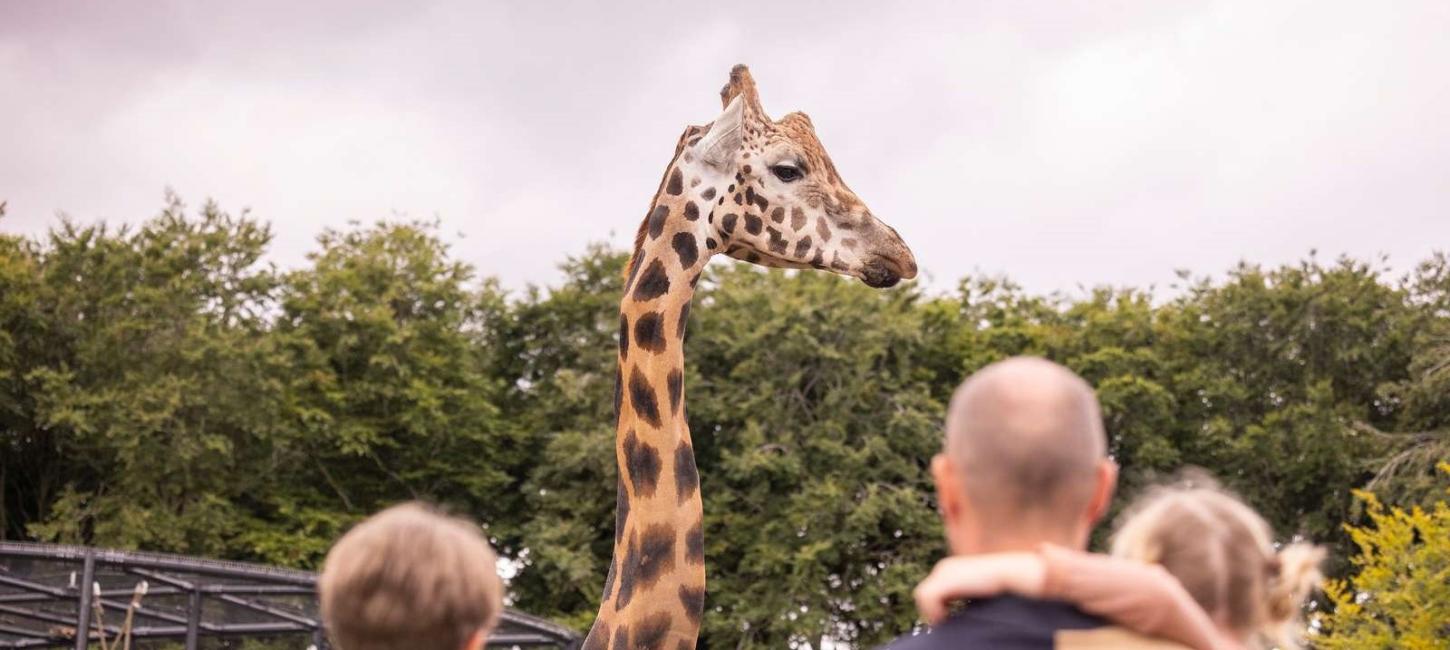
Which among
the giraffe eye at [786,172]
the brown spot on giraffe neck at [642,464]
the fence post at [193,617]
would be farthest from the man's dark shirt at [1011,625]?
the fence post at [193,617]

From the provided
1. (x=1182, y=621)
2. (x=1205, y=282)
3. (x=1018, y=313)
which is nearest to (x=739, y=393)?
(x=1018, y=313)

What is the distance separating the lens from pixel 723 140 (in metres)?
6.31

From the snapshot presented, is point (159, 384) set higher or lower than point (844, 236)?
higher

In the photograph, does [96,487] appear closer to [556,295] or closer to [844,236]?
[556,295]

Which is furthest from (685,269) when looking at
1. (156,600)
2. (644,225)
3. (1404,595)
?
(1404,595)

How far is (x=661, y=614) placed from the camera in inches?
219

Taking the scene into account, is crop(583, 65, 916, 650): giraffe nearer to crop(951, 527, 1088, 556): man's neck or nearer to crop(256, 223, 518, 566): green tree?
crop(951, 527, 1088, 556): man's neck

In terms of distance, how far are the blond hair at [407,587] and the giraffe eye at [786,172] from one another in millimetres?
4017

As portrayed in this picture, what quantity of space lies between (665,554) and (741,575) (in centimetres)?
2201

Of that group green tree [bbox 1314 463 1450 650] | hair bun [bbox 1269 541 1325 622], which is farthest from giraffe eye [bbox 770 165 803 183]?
green tree [bbox 1314 463 1450 650]

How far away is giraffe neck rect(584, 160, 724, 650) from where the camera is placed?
557 cm

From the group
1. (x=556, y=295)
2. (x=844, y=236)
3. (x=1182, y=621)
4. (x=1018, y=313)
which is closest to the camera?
(x=1182, y=621)

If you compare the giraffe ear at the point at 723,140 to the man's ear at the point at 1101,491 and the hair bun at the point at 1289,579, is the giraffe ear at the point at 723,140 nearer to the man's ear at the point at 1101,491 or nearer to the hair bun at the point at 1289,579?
the hair bun at the point at 1289,579

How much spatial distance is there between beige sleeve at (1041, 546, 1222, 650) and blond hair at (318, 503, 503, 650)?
815 millimetres
